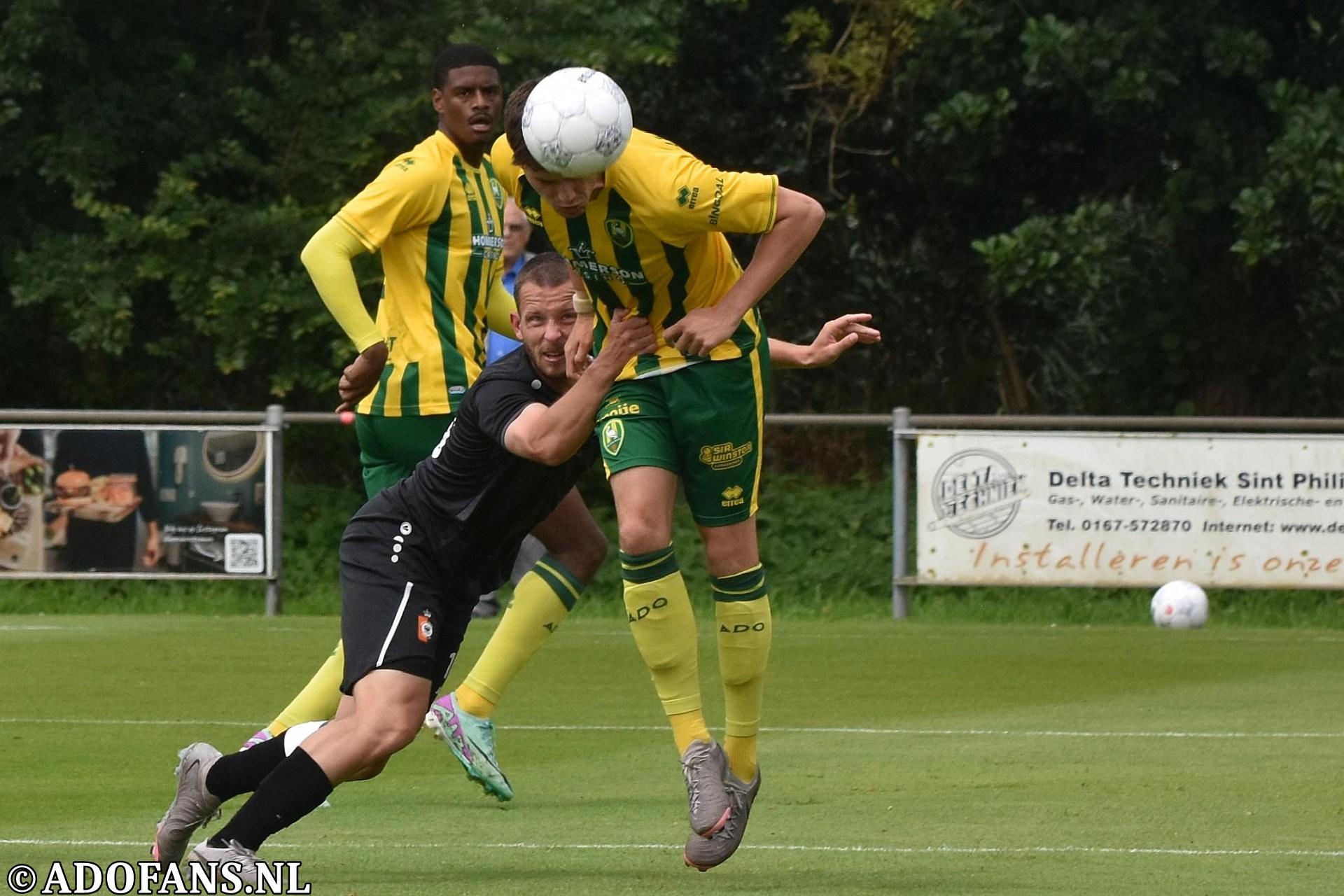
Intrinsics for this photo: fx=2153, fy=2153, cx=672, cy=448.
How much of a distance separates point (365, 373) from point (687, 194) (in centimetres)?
201

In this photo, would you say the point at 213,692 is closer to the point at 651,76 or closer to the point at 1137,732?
the point at 1137,732

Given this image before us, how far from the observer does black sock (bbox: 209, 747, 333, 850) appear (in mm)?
4797

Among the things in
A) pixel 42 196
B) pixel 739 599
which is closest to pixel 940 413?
pixel 42 196

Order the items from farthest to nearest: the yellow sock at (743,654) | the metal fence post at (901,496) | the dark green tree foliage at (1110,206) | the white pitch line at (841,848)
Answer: the dark green tree foliage at (1110,206) < the metal fence post at (901,496) < the yellow sock at (743,654) < the white pitch line at (841,848)

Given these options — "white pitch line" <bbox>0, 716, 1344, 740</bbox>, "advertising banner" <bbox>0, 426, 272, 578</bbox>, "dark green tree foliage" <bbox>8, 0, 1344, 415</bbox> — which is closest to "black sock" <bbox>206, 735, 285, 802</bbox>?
"white pitch line" <bbox>0, 716, 1344, 740</bbox>

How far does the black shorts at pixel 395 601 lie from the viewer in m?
5.08

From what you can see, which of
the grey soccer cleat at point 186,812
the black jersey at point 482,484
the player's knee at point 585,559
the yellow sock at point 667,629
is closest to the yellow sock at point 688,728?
the yellow sock at point 667,629

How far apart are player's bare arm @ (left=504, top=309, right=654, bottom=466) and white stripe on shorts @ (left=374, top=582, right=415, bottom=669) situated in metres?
0.42

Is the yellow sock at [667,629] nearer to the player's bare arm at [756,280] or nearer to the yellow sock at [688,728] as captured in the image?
the yellow sock at [688,728]

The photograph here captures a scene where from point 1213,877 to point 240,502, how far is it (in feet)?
29.0

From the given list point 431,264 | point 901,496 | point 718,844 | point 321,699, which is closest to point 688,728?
point 718,844

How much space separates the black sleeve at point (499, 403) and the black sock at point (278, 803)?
92 cm

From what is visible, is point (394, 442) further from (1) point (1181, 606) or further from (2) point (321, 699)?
(1) point (1181, 606)

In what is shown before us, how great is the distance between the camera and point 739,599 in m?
5.81
